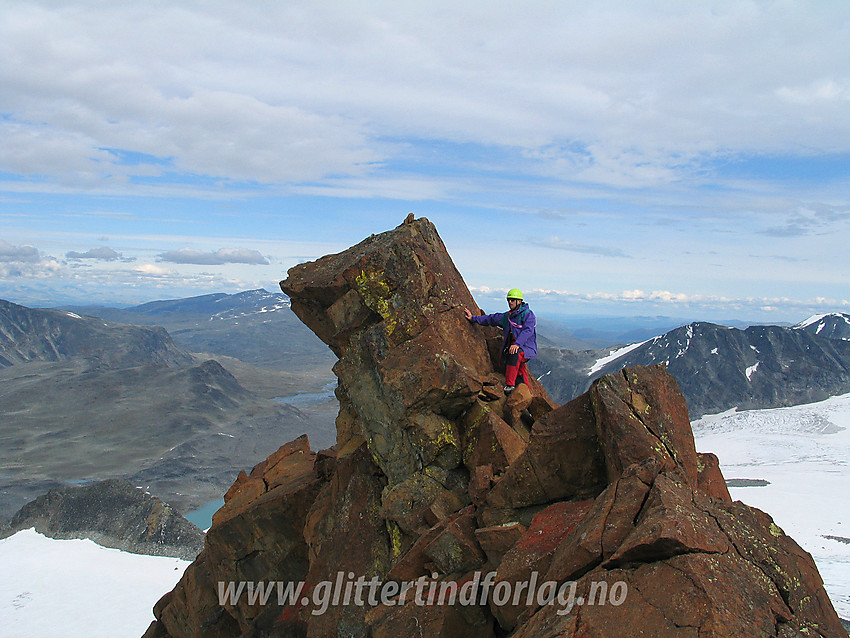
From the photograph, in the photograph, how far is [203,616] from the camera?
2825 cm

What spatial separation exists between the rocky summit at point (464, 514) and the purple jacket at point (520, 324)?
1.28 meters

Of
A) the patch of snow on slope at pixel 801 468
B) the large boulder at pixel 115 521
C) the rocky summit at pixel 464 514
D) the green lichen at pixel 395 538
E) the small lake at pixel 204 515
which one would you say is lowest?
the small lake at pixel 204 515

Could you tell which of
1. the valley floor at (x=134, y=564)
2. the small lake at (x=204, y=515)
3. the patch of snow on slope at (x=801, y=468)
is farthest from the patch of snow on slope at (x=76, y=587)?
the patch of snow on slope at (x=801, y=468)

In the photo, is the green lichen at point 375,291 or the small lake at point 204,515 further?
the small lake at point 204,515

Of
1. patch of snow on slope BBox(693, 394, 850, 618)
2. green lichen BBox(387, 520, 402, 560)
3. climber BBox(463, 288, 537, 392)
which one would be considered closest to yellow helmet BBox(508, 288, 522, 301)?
climber BBox(463, 288, 537, 392)

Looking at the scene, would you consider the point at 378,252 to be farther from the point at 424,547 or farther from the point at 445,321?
the point at 424,547

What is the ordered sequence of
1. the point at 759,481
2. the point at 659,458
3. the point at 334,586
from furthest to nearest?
the point at 759,481
the point at 334,586
the point at 659,458

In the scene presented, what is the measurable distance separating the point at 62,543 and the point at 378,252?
3390 inches

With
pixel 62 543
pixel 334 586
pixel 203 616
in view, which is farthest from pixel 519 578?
pixel 62 543

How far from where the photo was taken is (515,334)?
2191 centimetres

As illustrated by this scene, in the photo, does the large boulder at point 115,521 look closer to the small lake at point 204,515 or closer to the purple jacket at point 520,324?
the small lake at point 204,515

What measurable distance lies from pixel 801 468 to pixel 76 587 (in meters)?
142

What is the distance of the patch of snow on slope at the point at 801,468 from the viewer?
76.8 meters

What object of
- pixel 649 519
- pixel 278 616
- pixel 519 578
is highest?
pixel 649 519
